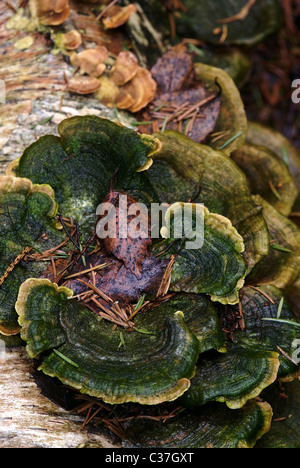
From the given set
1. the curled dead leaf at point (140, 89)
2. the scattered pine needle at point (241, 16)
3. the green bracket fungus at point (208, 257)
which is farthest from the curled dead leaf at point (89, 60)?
the scattered pine needle at point (241, 16)

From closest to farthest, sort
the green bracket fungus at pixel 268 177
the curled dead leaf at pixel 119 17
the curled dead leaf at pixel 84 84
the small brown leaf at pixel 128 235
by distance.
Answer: the small brown leaf at pixel 128 235 → the curled dead leaf at pixel 84 84 → the curled dead leaf at pixel 119 17 → the green bracket fungus at pixel 268 177

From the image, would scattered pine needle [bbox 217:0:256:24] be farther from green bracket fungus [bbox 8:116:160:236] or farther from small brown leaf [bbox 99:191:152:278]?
small brown leaf [bbox 99:191:152:278]

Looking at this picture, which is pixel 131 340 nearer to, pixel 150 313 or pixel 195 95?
pixel 150 313

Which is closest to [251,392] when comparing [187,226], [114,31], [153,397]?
[153,397]

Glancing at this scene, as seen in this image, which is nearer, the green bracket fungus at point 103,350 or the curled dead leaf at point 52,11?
the green bracket fungus at point 103,350

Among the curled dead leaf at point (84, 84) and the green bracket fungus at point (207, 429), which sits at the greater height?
the curled dead leaf at point (84, 84)

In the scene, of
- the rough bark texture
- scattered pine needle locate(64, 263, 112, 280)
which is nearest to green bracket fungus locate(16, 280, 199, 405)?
scattered pine needle locate(64, 263, 112, 280)

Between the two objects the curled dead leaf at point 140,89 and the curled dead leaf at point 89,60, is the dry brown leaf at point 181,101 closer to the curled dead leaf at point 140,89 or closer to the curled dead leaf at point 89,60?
the curled dead leaf at point 140,89

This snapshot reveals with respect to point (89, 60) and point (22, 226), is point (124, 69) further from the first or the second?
point (22, 226)
